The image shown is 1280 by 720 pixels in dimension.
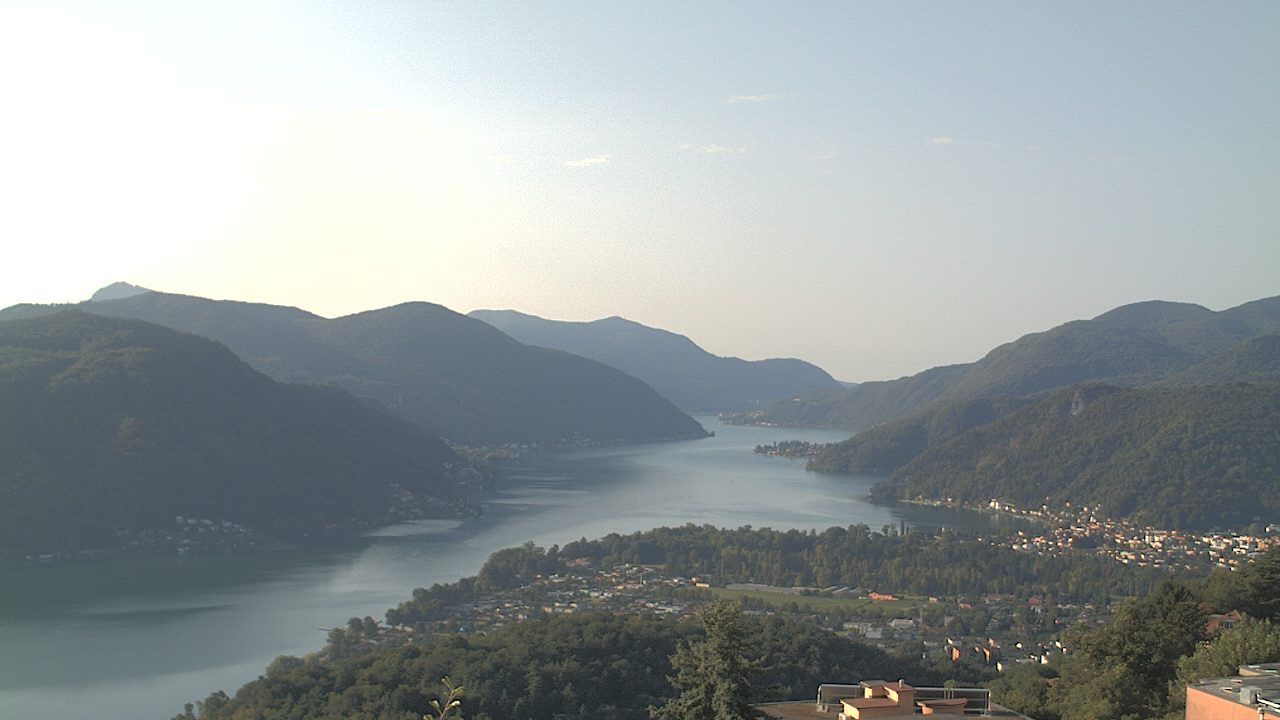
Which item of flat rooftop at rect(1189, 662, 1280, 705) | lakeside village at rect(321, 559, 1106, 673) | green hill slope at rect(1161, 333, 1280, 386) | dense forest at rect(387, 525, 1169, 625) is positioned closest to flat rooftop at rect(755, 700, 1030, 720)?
flat rooftop at rect(1189, 662, 1280, 705)

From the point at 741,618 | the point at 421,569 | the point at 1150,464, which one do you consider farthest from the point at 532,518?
the point at 741,618

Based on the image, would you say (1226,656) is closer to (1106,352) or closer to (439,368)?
(439,368)

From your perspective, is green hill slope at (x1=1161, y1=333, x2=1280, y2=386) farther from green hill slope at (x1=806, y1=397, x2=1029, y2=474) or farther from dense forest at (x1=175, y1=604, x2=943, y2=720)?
dense forest at (x1=175, y1=604, x2=943, y2=720)

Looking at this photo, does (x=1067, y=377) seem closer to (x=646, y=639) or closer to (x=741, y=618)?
(x=646, y=639)

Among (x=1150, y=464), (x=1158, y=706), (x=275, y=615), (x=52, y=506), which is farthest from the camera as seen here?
(x=1150, y=464)

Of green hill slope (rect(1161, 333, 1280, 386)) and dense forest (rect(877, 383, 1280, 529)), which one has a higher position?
green hill slope (rect(1161, 333, 1280, 386))
